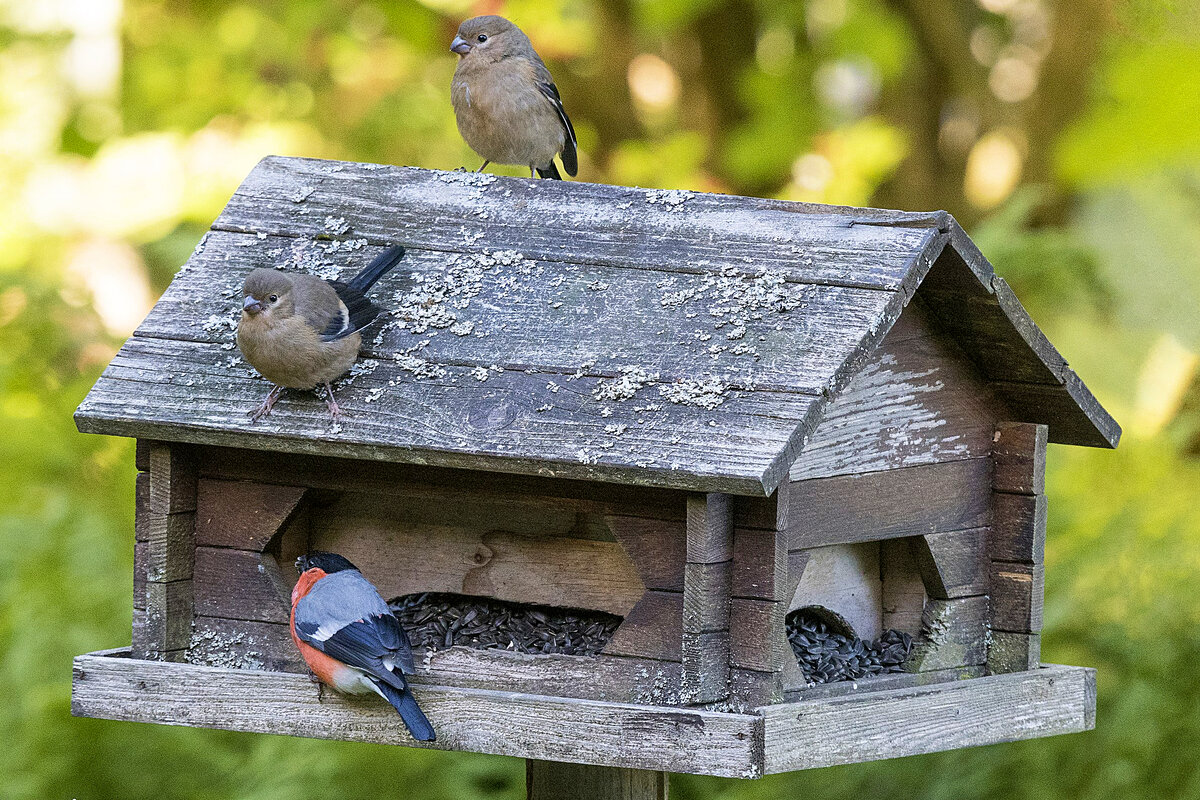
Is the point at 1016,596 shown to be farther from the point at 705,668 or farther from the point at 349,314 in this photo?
the point at 349,314

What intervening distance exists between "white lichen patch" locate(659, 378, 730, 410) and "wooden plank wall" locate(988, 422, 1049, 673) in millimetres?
943

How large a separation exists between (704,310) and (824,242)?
0.29m

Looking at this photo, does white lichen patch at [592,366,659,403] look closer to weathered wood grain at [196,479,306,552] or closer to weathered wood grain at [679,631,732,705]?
weathered wood grain at [679,631,732,705]

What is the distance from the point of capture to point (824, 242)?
2.63 meters

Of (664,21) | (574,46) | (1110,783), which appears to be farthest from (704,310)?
(574,46)

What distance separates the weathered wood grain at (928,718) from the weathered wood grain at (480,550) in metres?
0.46

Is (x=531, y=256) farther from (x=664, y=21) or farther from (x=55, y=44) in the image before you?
(x=55, y=44)

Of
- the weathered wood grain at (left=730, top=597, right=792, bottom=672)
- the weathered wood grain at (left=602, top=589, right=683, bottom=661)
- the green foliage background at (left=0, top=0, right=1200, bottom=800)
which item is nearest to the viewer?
the weathered wood grain at (left=730, top=597, right=792, bottom=672)

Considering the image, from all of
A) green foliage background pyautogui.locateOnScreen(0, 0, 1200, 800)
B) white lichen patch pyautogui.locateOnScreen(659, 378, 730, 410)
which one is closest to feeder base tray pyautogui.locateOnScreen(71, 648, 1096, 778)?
white lichen patch pyautogui.locateOnScreen(659, 378, 730, 410)

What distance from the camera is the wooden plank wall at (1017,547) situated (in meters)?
2.98

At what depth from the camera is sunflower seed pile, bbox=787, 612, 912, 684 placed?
2750mm

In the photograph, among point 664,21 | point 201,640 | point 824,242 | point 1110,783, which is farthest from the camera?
point 664,21

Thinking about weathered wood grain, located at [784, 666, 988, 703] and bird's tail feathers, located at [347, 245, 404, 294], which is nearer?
weathered wood grain, located at [784, 666, 988, 703]

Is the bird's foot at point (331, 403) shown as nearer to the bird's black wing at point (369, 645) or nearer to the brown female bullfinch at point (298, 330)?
the brown female bullfinch at point (298, 330)
